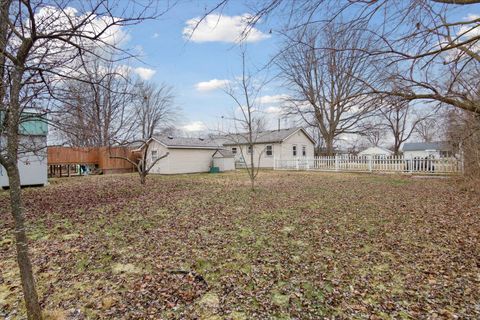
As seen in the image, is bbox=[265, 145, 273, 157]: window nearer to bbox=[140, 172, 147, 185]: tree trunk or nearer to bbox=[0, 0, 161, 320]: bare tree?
bbox=[140, 172, 147, 185]: tree trunk

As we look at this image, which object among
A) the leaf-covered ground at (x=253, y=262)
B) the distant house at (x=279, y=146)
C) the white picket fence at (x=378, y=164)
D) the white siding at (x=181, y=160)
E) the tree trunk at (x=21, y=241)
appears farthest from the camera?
the distant house at (x=279, y=146)

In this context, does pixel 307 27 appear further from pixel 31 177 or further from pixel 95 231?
pixel 31 177

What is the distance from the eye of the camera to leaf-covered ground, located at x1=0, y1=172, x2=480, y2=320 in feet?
8.88

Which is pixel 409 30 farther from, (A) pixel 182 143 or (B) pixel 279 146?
(B) pixel 279 146

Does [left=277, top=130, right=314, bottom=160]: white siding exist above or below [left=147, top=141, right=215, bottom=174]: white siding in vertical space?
above

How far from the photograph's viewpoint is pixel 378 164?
54.9ft

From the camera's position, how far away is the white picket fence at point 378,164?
14039 millimetres

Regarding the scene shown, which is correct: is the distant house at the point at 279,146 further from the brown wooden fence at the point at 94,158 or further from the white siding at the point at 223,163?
the brown wooden fence at the point at 94,158

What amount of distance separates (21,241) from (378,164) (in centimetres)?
1778

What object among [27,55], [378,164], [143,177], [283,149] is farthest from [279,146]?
[27,55]

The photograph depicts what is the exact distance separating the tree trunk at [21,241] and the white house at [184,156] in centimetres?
1578

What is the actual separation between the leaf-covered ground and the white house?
37.8ft

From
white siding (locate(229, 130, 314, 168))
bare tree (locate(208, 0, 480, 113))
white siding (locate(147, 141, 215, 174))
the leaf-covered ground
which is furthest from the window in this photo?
bare tree (locate(208, 0, 480, 113))

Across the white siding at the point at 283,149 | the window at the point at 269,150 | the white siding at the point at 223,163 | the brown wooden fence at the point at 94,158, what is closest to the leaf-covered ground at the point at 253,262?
the brown wooden fence at the point at 94,158
